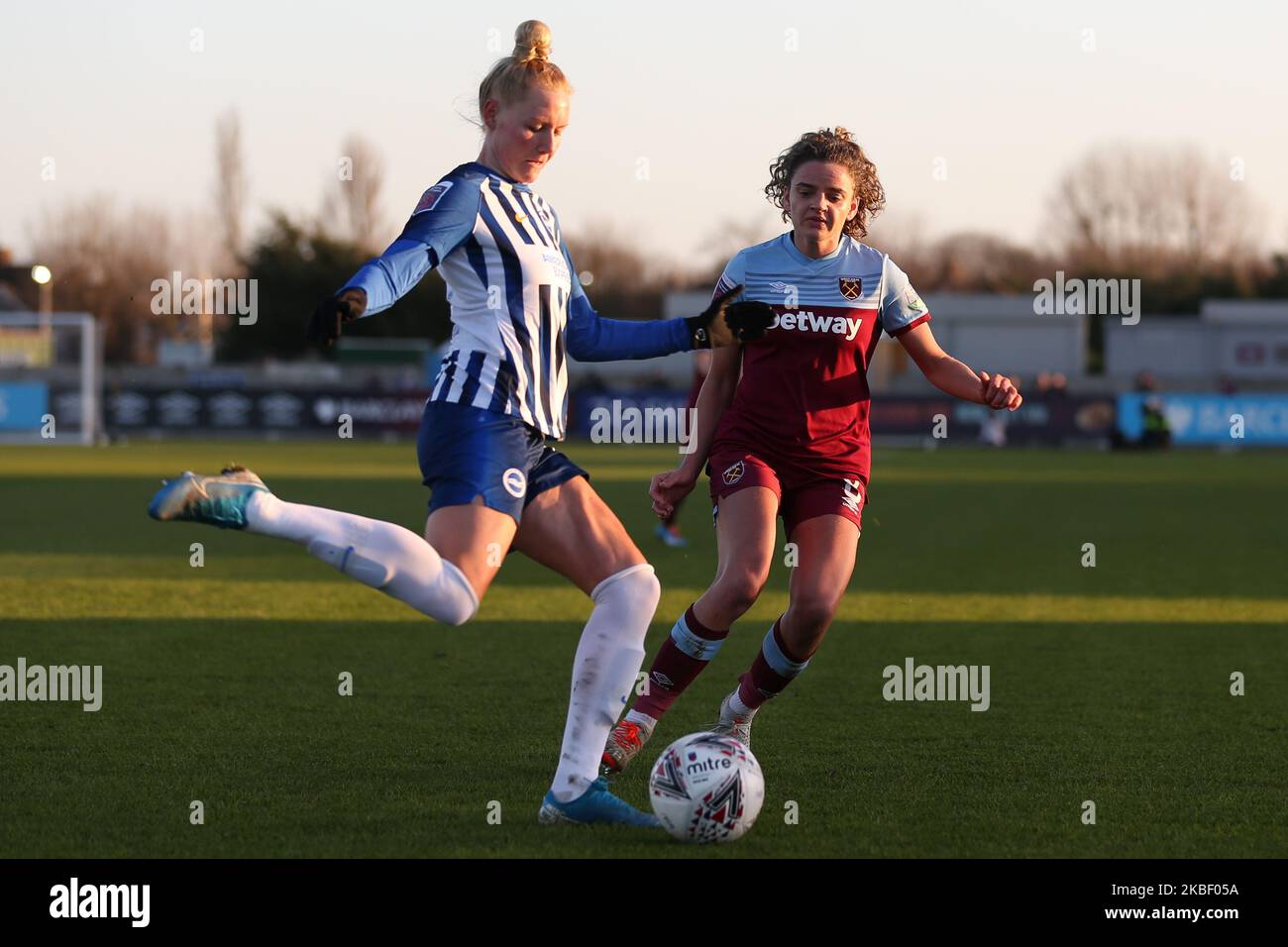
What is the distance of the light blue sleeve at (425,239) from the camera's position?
476 centimetres

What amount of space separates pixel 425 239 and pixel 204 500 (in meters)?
0.98

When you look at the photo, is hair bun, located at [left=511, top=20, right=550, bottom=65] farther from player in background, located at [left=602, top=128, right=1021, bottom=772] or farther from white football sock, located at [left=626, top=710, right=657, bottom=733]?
white football sock, located at [left=626, top=710, right=657, bottom=733]

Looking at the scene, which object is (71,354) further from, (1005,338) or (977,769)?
(977,769)

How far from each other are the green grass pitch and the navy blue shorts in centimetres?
100

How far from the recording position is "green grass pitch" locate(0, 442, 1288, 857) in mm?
5223

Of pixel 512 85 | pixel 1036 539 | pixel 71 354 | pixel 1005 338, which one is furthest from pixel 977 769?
pixel 1005 338

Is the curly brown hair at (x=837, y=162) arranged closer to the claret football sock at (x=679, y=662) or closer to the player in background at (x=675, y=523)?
the claret football sock at (x=679, y=662)

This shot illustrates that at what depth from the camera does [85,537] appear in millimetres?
16234

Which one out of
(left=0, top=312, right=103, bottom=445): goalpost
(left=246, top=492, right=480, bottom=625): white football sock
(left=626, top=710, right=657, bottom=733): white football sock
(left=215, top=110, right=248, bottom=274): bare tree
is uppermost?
(left=215, top=110, right=248, bottom=274): bare tree

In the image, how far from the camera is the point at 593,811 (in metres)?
5.29

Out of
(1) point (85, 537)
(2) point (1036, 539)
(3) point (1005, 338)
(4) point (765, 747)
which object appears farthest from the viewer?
(3) point (1005, 338)

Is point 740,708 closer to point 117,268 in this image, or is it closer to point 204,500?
point 204,500

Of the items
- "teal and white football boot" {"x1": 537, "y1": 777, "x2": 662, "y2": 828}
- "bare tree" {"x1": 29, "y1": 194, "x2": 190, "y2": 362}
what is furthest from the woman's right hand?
"bare tree" {"x1": 29, "y1": 194, "x2": 190, "y2": 362}
